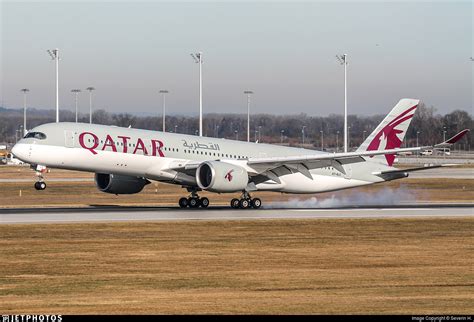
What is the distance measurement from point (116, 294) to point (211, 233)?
15.2m

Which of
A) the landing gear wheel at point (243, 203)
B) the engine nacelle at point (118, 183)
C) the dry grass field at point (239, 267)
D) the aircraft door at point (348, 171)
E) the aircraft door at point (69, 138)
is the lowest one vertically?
the dry grass field at point (239, 267)

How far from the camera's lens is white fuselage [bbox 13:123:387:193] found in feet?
165

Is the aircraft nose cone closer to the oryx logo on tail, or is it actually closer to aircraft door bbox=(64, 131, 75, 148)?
aircraft door bbox=(64, 131, 75, 148)

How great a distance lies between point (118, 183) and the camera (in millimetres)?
54219

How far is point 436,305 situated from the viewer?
880 inches

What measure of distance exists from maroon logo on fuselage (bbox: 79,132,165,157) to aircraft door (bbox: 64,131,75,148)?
428 mm

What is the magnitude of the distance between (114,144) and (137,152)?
1.32 metres

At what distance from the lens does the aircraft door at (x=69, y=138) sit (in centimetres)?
5025

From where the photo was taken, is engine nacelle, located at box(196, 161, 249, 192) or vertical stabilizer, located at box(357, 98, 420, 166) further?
vertical stabilizer, located at box(357, 98, 420, 166)

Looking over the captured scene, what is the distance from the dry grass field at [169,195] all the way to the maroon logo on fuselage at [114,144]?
914 centimetres

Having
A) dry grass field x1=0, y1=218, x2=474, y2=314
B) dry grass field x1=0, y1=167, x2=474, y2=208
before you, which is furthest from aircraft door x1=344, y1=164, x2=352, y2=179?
dry grass field x1=0, y1=218, x2=474, y2=314

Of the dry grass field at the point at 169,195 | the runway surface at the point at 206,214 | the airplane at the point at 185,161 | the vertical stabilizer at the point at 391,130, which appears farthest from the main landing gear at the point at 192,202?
the vertical stabilizer at the point at 391,130

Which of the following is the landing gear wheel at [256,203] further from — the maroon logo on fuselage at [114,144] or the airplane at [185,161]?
the maroon logo on fuselage at [114,144]

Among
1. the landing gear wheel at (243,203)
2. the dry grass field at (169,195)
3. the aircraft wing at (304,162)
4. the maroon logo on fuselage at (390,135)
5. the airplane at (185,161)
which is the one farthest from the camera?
the dry grass field at (169,195)
